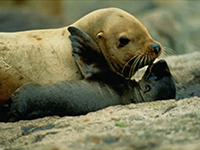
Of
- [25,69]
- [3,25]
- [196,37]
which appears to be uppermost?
[25,69]

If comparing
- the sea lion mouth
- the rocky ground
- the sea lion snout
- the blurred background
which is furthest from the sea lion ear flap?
the blurred background

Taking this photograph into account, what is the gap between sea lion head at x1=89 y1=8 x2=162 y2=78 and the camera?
3.85m

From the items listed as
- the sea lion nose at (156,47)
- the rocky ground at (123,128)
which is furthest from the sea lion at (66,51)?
the rocky ground at (123,128)

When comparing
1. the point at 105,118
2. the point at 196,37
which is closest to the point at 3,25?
the point at 196,37

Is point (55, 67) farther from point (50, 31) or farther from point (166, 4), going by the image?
point (166, 4)

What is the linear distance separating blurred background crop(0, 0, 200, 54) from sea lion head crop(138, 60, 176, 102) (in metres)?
7.15

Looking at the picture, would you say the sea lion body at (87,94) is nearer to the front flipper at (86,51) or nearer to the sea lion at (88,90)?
the sea lion at (88,90)

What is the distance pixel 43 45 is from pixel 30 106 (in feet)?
3.36

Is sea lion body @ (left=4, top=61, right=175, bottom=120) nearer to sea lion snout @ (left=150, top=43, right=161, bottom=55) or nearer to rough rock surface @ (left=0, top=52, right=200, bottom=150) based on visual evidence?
rough rock surface @ (left=0, top=52, right=200, bottom=150)

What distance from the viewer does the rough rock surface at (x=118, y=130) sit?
6.66ft

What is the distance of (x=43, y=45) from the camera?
3.99 metres

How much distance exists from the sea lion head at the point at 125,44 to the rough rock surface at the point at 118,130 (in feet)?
2.10

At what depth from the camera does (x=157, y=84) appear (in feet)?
12.8

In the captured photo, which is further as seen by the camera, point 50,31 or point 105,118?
point 50,31
